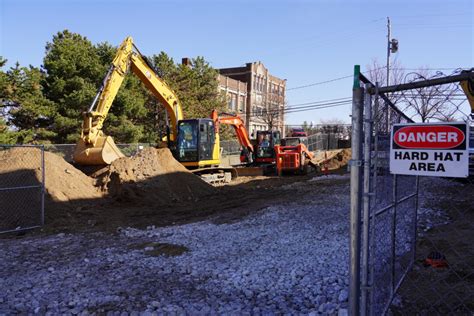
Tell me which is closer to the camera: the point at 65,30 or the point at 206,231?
the point at 206,231

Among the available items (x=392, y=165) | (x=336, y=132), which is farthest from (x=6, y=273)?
(x=336, y=132)

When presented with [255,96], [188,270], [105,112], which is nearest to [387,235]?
[188,270]

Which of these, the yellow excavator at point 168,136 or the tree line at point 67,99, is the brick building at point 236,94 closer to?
the tree line at point 67,99

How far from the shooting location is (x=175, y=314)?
455 cm

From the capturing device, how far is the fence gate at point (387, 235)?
9.07 ft

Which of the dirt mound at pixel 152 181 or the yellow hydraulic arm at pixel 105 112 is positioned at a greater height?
the yellow hydraulic arm at pixel 105 112

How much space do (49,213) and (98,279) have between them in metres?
6.03

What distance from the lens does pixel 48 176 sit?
12773mm

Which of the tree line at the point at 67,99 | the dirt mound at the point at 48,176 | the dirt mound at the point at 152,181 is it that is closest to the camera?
A: the dirt mound at the point at 48,176

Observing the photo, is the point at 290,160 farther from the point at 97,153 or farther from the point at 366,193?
the point at 366,193

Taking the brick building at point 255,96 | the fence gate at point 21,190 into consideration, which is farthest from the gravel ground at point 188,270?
the brick building at point 255,96

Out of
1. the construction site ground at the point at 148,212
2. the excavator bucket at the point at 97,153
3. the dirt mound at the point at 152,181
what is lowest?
the construction site ground at the point at 148,212

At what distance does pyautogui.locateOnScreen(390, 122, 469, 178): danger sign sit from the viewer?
261 cm

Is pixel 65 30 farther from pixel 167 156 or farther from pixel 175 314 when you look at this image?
pixel 175 314
